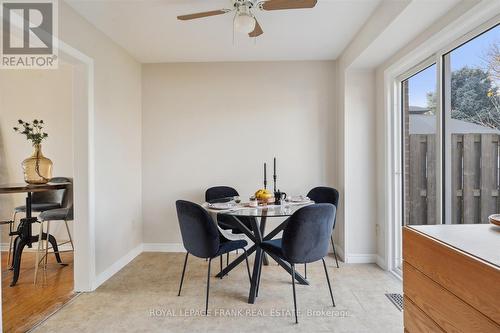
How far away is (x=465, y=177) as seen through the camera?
210cm

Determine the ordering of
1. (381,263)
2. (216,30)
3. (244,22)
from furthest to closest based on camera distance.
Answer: (381,263) → (216,30) → (244,22)

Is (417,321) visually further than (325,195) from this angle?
No

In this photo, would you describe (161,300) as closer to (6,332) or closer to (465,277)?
(6,332)

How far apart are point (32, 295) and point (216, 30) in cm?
311

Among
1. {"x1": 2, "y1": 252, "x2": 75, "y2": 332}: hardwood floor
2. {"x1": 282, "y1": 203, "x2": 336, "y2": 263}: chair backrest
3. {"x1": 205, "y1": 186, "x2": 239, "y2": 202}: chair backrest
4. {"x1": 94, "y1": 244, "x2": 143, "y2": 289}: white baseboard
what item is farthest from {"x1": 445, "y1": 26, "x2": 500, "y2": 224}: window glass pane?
{"x1": 2, "y1": 252, "x2": 75, "y2": 332}: hardwood floor

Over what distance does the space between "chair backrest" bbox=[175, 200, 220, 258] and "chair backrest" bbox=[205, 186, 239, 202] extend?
43.5 inches

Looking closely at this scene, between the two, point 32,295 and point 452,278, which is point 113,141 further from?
point 452,278

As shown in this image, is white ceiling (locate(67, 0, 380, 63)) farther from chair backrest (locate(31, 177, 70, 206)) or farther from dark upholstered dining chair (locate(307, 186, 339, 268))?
chair backrest (locate(31, 177, 70, 206))

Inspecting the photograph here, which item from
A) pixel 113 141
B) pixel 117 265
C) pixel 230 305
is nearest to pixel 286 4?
pixel 113 141

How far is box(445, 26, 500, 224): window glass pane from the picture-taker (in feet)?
5.97

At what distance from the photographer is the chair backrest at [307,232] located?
207cm

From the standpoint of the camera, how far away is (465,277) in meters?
0.93

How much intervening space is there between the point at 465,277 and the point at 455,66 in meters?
1.89

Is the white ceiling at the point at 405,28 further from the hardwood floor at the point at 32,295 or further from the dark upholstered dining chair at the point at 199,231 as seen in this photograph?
the hardwood floor at the point at 32,295
